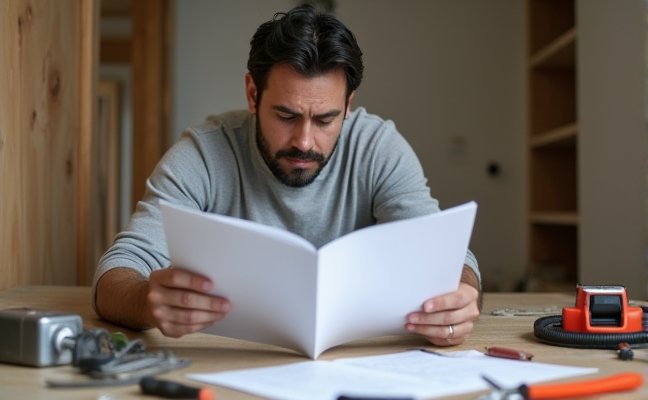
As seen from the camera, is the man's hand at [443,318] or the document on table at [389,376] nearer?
the document on table at [389,376]

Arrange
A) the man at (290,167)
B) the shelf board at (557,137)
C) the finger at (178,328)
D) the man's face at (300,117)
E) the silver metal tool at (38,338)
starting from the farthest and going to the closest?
the shelf board at (557,137) < the man's face at (300,117) < the man at (290,167) < the finger at (178,328) < the silver metal tool at (38,338)

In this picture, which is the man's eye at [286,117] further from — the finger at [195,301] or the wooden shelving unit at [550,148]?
the wooden shelving unit at [550,148]

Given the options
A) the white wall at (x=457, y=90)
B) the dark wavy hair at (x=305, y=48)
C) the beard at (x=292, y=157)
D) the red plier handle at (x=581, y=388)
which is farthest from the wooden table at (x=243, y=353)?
the white wall at (x=457, y=90)

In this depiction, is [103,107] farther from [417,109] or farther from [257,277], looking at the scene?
[257,277]

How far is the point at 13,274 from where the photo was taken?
5.74 ft

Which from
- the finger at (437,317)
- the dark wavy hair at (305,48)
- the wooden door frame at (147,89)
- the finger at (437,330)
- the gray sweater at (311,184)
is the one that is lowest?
the finger at (437,330)

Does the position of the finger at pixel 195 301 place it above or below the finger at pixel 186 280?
below

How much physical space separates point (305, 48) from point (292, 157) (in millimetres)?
209

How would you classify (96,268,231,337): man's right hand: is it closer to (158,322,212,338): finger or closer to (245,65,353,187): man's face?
(158,322,212,338): finger

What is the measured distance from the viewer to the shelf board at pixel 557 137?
10.4 feet

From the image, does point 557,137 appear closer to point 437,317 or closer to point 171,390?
point 437,317

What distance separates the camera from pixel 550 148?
380cm

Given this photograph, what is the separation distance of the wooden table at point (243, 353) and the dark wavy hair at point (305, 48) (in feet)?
1.76

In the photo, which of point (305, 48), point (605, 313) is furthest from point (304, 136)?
point (605, 313)
